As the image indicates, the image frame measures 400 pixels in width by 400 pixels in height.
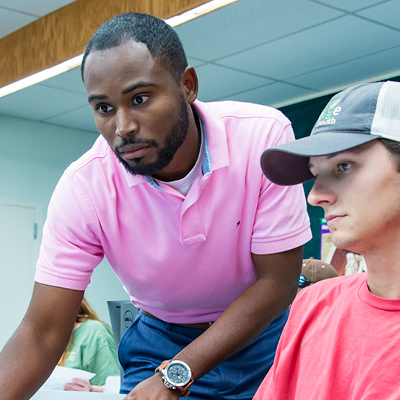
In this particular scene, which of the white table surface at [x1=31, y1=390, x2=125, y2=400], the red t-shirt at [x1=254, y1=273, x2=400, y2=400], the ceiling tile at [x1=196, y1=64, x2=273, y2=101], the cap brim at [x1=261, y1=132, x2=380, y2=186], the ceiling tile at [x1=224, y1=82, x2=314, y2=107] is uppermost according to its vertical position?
the ceiling tile at [x1=196, y1=64, x2=273, y2=101]

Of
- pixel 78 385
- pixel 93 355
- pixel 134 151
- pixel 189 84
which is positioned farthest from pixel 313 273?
pixel 134 151

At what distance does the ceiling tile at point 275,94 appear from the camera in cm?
475

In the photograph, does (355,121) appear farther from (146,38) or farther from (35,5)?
(35,5)

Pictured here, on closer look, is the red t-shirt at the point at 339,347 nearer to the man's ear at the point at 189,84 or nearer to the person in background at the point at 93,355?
the man's ear at the point at 189,84

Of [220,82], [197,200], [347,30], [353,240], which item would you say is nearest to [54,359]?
[197,200]

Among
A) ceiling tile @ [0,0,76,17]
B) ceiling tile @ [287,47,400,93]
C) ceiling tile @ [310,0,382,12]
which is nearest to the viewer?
ceiling tile @ [310,0,382,12]

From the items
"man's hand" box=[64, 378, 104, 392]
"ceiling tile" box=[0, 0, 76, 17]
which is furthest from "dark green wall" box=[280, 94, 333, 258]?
"man's hand" box=[64, 378, 104, 392]

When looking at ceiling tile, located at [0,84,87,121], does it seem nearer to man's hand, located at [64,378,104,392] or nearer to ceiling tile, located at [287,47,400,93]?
ceiling tile, located at [287,47,400,93]

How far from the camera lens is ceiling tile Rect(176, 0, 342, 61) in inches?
131

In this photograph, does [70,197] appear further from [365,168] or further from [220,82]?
[220,82]

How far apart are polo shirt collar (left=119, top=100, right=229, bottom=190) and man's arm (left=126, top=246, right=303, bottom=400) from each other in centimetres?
22

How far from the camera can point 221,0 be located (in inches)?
108

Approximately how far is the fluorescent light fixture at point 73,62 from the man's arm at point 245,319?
171cm

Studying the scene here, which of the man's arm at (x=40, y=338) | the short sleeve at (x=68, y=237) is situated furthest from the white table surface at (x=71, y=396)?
the short sleeve at (x=68, y=237)
